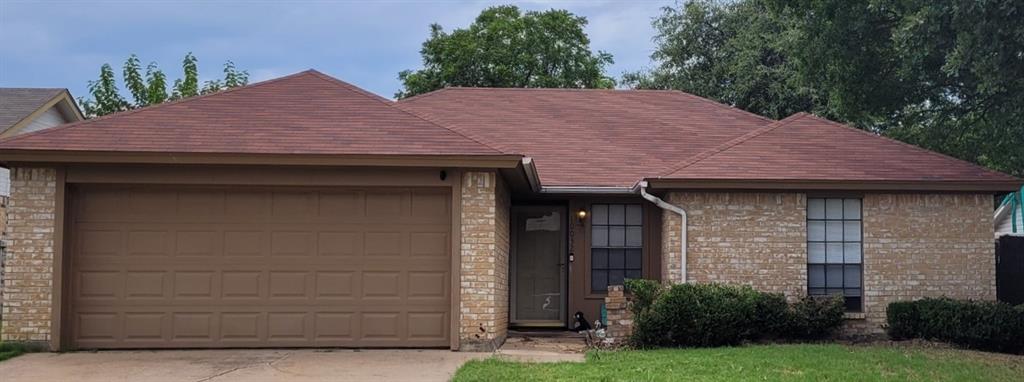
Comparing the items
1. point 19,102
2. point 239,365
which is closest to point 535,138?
point 239,365

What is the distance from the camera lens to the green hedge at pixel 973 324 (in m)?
12.1

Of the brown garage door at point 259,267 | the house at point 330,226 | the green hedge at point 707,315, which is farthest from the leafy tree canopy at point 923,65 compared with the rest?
the brown garage door at point 259,267

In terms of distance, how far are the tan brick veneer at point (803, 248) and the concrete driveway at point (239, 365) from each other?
155 inches

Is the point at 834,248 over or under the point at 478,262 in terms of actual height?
over

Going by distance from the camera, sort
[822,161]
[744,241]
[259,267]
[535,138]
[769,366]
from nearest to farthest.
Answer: [769,366] → [259,267] → [744,241] → [822,161] → [535,138]

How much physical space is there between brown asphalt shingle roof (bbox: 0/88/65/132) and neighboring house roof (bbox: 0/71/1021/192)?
33.0 feet

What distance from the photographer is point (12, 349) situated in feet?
37.8

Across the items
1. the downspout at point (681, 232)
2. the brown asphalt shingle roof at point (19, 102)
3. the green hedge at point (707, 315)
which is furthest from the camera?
the brown asphalt shingle roof at point (19, 102)

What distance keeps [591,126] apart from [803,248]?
5.10m

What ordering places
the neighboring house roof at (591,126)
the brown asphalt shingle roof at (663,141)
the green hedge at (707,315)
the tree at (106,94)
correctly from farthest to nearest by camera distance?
the tree at (106,94) → the neighboring house roof at (591,126) → the brown asphalt shingle roof at (663,141) → the green hedge at (707,315)

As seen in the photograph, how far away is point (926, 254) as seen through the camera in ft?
44.6

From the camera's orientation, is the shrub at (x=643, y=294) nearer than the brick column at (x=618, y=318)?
Yes

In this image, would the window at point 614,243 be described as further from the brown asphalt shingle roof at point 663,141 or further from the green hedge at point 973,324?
the green hedge at point 973,324

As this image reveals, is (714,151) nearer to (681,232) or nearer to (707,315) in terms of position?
(681,232)
